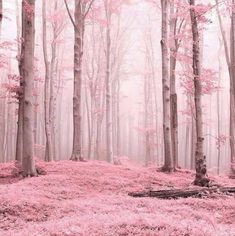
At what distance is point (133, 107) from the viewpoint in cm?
6762

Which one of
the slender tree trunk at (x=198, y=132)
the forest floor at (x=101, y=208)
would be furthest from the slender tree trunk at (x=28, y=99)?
the slender tree trunk at (x=198, y=132)

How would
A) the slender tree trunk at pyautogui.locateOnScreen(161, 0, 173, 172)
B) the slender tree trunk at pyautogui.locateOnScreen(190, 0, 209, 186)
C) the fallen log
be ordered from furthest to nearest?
the slender tree trunk at pyautogui.locateOnScreen(161, 0, 173, 172)
the slender tree trunk at pyautogui.locateOnScreen(190, 0, 209, 186)
the fallen log

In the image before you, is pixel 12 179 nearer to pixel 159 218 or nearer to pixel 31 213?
pixel 31 213

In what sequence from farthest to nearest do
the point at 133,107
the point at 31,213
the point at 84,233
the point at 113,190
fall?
the point at 133,107, the point at 113,190, the point at 31,213, the point at 84,233

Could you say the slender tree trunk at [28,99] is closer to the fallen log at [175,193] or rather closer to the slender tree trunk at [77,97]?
the fallen log at [175,193]

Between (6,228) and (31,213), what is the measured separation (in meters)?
1.11

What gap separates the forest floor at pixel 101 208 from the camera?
24.3 feet

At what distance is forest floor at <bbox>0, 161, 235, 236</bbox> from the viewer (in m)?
7.42

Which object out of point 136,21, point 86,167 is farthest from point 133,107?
point 86,167

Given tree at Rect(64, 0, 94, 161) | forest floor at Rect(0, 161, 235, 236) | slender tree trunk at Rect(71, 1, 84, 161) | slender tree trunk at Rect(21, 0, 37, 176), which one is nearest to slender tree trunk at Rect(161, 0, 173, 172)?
forest floor at Rect(0, 161, 235, 236)

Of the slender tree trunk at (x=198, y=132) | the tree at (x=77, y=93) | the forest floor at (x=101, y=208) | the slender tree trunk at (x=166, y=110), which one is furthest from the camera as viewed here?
the tree at (x=77, y=93)

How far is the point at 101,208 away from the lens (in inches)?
379

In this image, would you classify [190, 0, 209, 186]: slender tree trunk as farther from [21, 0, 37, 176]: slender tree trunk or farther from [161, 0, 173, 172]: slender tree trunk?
[21, 0, 37, 176]: slender tree trunk

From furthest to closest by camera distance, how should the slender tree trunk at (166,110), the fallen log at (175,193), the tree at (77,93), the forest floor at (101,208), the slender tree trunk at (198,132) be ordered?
the tree at (77,93) < the slender tree trunk at (166,110) < the slender tree trunk at (198,132) < the fallen log at (175,193) < the forest floor at (101,208)
